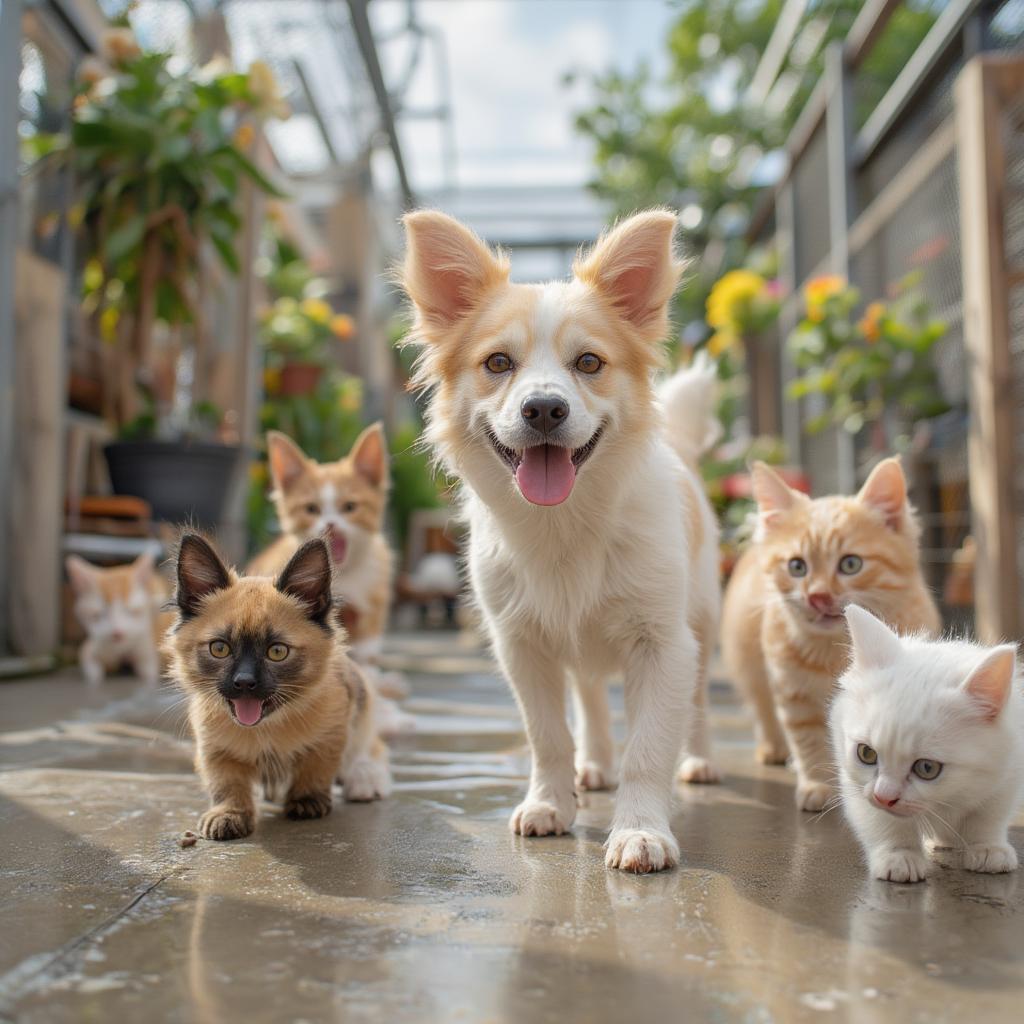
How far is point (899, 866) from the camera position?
81.0 inches

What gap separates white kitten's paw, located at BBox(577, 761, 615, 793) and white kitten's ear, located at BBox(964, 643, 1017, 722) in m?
1.37

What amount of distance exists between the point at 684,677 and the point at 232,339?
7.71 m

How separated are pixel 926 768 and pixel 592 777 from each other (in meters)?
1.29

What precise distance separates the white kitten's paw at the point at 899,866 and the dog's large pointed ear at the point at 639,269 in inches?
56.7

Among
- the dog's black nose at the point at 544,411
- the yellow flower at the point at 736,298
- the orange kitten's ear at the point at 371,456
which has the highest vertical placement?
the yellow flower at the point at 736,298

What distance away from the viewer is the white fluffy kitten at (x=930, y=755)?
2.07 m

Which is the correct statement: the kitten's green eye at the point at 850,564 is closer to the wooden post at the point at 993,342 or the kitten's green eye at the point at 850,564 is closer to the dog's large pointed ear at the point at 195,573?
the dog's large pointed ear at the point at 195,573

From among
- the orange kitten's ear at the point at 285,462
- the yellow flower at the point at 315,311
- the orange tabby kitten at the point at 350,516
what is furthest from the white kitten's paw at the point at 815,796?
the yellow flower at the point at 315,311

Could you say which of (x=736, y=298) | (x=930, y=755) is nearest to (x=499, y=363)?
(x=930, y=755)

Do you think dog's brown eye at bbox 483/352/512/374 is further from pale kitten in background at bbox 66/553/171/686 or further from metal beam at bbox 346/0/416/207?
pale kitten in background at bbox 66/553/171/686

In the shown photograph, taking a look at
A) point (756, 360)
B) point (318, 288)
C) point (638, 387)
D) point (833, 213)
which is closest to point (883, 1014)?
point (638, 387)

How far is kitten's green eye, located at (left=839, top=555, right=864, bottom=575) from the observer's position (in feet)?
9.47

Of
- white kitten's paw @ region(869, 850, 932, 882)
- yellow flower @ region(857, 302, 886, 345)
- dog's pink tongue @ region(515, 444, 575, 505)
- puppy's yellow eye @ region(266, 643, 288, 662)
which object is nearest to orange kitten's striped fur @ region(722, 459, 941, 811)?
white kitten's paw @ region(869, 850, 932, 882)

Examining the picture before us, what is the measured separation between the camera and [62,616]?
21.8 ft
